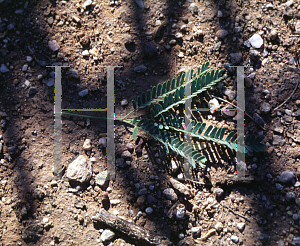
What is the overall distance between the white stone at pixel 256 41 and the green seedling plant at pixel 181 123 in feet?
1.35

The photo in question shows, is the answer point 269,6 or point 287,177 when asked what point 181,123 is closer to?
point 287,177

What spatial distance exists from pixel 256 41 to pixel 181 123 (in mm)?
985

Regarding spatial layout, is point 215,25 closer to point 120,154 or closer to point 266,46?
point 266,46

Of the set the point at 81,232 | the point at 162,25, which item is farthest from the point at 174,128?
the point at 81,232

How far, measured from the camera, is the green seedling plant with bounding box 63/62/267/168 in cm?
206

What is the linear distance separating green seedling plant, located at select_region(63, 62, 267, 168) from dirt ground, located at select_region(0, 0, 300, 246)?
0.11m

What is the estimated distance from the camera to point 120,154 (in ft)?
7.22

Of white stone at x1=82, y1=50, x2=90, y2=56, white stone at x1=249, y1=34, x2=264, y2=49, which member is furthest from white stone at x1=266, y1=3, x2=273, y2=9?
white stone at x1=82, y1=50, x2=90, y2=56

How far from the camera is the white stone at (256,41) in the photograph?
2277 mm

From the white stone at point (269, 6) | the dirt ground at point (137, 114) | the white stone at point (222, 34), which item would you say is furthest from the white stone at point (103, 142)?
the white stone at point (269, 6)

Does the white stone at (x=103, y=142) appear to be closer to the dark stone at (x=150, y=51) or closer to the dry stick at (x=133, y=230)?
the dry stick at (x=133, y=230)

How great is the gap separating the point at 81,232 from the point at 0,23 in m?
1.98

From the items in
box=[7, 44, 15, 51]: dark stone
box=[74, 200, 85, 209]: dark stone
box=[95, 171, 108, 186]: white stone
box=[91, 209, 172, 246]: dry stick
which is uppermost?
box=[7, 44, 15, 51]: dark stone

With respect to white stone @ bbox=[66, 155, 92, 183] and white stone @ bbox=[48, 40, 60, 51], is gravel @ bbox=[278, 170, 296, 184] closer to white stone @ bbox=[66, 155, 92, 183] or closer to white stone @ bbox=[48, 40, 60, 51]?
white stone @ bbox=[66, 155, 92, 183]
